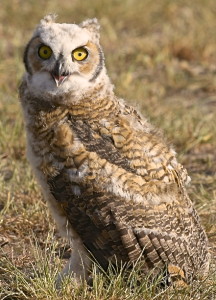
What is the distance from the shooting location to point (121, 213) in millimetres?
4410

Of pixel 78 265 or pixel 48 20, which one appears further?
pixel 48 20

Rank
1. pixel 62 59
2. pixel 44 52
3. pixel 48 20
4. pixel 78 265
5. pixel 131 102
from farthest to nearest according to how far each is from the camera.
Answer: pixel 131 102
pixel 48 20
pixel 78 265
pixel 44 52
pixel 62 59

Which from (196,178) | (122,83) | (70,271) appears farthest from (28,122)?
(122,83)

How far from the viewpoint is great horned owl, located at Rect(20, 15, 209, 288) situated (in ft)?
14.4

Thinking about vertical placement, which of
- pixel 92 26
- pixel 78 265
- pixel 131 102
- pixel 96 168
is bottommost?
pixel 78 265

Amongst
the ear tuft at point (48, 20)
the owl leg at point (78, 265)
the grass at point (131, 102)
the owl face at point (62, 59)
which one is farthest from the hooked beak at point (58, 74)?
the owl leg at point (78, 265)

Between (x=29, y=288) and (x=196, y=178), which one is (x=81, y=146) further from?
(x=196, y=178)

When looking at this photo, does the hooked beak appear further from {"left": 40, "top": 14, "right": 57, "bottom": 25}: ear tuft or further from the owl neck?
{"left": 40, "top": 14, "right": 57, "bottom": 25}: ear tuft

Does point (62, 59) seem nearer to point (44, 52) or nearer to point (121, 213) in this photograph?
point (44, 52)

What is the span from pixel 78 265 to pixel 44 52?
1.25 metres

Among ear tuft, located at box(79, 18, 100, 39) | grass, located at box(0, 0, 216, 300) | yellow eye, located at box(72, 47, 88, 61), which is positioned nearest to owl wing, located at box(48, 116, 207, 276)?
grass, located at box(0, 0, 216, 300)

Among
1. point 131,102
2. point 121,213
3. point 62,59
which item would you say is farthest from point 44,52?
point 121,213

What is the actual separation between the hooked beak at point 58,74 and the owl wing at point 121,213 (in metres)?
0.26

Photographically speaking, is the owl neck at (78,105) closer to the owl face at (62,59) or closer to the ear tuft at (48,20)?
the owl face at (62,59)
